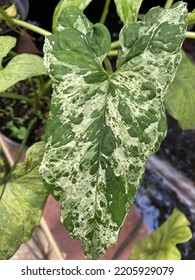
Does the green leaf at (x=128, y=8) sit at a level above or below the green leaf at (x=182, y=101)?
above

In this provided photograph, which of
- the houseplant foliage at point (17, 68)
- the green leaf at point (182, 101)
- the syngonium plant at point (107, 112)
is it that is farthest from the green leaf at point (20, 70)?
the green leaf at point (182, 101)

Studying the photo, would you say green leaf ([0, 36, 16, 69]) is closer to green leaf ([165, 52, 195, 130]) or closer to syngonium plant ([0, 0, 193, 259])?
syngonium plant ([0, 0, 193, 259])

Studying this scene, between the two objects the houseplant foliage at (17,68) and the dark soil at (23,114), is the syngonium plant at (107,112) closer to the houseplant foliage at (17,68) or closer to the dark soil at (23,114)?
the houseplant foliage at (17,68)

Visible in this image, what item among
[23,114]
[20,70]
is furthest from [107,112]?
[23,114]

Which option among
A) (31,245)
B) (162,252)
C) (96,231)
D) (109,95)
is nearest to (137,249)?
(162,252)

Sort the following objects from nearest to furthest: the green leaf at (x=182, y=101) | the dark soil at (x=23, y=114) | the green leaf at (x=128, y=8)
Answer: the green leaf at (x=128, y=8)
the green leaf at (x=182, y=101)
the dark soil at (x=23, y=114)

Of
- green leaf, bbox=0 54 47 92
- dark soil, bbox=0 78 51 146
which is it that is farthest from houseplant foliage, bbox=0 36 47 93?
dark soil, bbox=0 78 51 146
